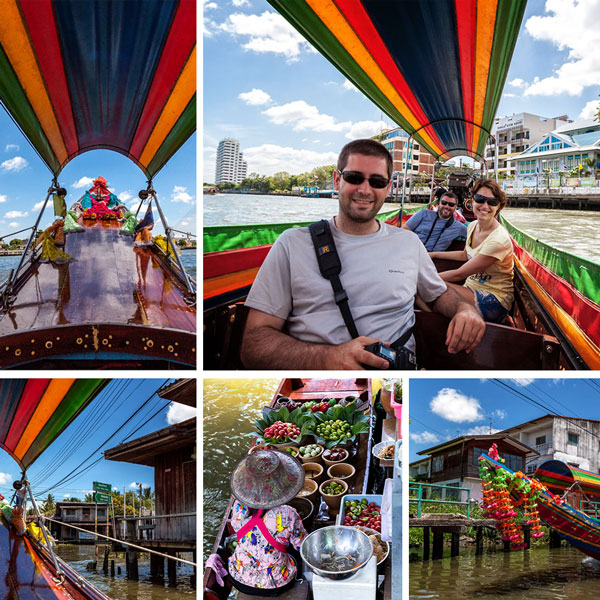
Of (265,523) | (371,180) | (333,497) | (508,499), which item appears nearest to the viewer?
(371,180)

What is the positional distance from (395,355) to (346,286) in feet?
1.08

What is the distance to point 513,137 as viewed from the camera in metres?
2.40

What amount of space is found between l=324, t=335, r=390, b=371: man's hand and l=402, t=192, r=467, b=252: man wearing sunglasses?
1.48 feet

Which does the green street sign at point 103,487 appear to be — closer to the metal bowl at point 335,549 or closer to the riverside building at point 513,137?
the metal bowl at point 335,549

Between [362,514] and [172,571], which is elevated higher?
[362,514]

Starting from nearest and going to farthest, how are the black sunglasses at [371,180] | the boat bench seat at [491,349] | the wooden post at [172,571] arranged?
the black sunglasses at [371,180] → the boat bench seat at [491,349] → the wooden post at [172,571]

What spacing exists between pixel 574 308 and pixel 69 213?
6.68ft

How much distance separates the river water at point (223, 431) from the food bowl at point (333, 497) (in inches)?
14.3

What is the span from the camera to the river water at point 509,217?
2326 millimetres

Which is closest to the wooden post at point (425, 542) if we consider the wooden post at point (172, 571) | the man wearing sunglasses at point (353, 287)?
the man wearing sunglasses at point (353, 287)

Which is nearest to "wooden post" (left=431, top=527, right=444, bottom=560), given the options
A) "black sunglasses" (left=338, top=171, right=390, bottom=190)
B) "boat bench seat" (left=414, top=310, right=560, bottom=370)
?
"boat bench seat" (left=414, top=310, right=560, bottom=370)

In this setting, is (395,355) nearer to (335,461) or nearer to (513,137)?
(335,461)

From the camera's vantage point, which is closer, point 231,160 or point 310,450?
point 231,160

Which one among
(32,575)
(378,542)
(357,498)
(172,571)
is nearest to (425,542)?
(378,542)
